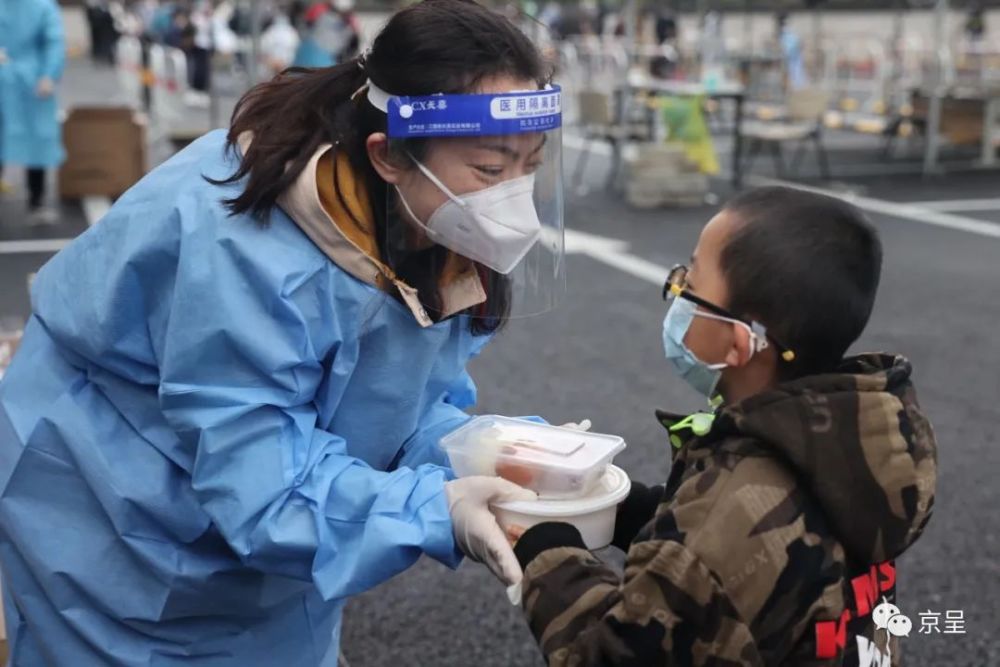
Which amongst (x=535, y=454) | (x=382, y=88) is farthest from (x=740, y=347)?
(x=382, y=88)

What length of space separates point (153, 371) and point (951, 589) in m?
2.70

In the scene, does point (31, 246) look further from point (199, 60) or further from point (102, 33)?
point (102, 33)

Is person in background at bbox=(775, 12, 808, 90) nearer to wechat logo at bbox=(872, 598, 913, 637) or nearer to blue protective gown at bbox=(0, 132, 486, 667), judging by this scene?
wechat logo at bbox=(872, 598, 913, 637)

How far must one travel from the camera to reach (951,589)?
353cm

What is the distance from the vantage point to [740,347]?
1.55 metres

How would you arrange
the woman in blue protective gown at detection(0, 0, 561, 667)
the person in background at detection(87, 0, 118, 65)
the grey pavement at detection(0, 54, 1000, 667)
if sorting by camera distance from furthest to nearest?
the person in background at detection(87, 0, 118, 65), the grey pavement at detection(0, 54, 1000, 667), the woman in blue protective gown at detection(0, 0, 561, 667)

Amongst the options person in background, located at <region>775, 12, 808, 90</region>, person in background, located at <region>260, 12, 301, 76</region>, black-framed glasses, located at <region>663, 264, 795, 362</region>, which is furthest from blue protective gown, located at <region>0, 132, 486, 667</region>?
person in background, located at <region>775, 12, 808, 90</region>

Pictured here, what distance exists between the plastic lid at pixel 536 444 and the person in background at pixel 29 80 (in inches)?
292

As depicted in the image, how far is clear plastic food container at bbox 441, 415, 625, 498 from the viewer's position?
160 centimetres

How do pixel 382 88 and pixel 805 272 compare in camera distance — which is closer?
pixel 805 272

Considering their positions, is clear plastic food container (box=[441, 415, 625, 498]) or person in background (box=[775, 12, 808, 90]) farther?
person in background (box=[775, 12, 808, 90])

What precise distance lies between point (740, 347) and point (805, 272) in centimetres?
13

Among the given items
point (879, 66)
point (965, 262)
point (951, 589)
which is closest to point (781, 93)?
point (879, 66)

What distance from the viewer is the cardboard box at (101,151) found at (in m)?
9.20
